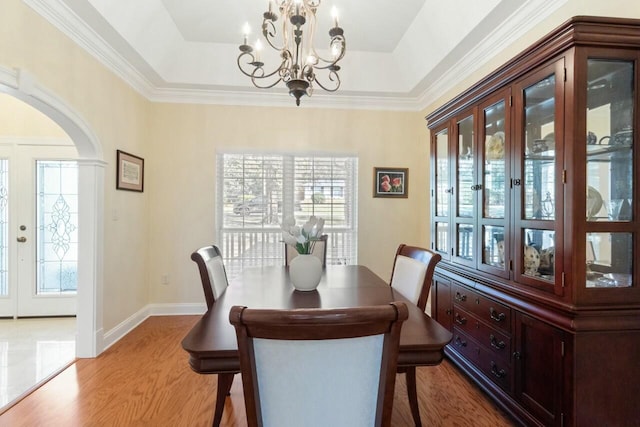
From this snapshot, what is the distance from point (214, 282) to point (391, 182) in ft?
9.03

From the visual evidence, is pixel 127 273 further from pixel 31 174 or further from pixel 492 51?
pixel 492 51

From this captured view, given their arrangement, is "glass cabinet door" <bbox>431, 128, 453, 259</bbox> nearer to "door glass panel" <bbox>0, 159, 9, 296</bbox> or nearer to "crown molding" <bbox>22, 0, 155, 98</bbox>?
"crown molding" <bbox>22, 0, 155, 98</bbox>

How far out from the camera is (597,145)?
1527 mm

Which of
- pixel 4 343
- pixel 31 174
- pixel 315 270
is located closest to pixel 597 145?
pixel 315 270

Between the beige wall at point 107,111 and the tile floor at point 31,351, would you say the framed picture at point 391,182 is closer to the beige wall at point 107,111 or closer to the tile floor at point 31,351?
the beige wall at point 107,111

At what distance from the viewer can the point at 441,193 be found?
9.34 ft

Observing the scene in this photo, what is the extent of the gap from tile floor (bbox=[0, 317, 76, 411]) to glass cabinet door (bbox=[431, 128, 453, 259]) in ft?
10.8

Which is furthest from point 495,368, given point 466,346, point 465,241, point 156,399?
point 156,399

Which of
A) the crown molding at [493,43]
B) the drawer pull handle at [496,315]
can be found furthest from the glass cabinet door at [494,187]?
the crown molding at [493,43]

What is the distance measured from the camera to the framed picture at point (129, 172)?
3.23 meters

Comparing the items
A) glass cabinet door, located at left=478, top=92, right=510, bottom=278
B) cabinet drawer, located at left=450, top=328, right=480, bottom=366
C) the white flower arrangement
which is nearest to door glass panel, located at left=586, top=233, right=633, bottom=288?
glass cabinet door, located at left=478, top=92, right=510, bottom=278

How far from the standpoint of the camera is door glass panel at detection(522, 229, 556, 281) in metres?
1.68

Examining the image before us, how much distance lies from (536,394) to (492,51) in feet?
8.41

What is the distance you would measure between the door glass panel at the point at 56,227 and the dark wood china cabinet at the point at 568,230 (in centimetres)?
432
